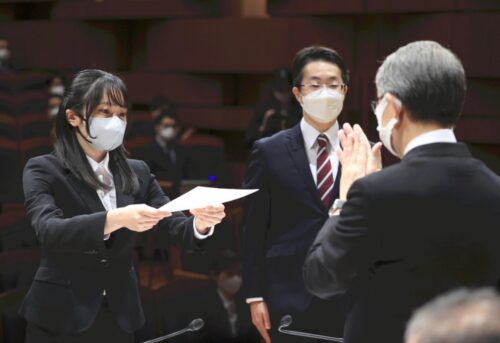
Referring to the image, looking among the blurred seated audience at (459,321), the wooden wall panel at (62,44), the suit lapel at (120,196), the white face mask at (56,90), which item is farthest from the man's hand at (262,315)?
the wooden wall panel at (62,44)

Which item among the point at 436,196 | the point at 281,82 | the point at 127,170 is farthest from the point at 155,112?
the point at 436,196

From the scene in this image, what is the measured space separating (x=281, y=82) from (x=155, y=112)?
30.2 inches

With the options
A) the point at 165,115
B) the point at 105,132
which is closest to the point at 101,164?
the point at 105,132

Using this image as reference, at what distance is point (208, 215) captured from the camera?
72.1 inches

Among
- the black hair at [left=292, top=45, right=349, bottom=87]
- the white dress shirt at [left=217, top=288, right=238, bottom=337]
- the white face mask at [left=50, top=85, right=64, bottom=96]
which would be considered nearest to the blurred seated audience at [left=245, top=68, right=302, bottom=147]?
the white dress shirt at [left=217, top=288, right=238, bottom=337]

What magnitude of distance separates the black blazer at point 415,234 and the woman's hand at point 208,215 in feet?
1.57

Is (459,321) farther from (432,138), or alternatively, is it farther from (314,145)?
(314,145)

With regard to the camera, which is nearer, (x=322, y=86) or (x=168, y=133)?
(x=322, y=86)

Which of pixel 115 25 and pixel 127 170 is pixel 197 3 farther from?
pixel 127 170

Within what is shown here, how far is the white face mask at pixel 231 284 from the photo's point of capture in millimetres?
3592

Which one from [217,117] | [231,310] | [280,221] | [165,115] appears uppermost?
[280,221]

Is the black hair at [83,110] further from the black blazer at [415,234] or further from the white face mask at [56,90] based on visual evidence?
the white face mask at [56,90]

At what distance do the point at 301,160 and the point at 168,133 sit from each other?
8.80ft

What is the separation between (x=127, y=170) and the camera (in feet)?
6.34
